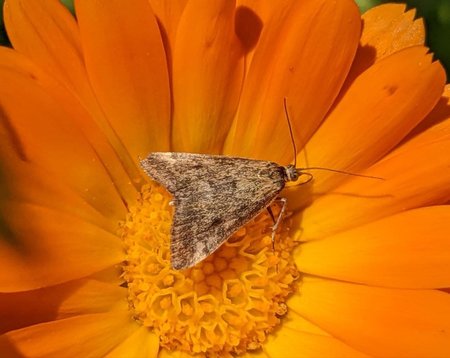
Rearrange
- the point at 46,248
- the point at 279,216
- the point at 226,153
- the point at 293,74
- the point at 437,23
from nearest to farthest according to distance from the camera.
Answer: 1. the point at 46,248
2. the point at 293,74
3. the point at 279,216
4. the point at 226,153
5. the point at 437,23

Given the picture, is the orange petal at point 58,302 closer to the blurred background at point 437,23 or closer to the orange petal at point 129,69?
the orange petal at point 129,69

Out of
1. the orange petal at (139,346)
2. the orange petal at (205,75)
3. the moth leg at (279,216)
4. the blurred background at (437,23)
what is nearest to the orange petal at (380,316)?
the moth leg at (279,216)

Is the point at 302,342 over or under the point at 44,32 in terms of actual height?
under

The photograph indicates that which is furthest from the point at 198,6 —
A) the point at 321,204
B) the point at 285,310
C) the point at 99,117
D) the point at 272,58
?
the point at 285,310

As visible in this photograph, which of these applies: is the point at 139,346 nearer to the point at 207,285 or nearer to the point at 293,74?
the point at 207,285

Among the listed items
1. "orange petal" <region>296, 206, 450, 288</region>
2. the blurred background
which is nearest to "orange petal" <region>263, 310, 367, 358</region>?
"orange petal" <region>296, 206, 450, 288</region>

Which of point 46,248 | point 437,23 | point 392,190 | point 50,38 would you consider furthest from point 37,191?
point 437,23

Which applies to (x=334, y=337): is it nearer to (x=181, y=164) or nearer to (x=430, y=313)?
(x=430, y=313)
